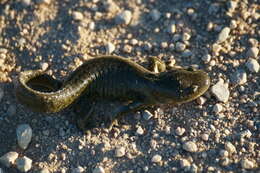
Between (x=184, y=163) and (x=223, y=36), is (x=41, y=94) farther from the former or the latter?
(x=223, y=36)

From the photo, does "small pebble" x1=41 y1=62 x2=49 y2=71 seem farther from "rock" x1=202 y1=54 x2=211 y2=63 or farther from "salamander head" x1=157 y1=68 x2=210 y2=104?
"rock" x1=202 y1=54 x2=211 y2=63

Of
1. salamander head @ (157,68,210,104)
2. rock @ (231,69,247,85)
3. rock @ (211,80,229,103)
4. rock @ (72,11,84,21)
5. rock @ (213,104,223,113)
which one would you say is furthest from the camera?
rock @ (72,11,84,21)

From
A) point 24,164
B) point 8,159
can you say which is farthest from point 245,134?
point 8,159

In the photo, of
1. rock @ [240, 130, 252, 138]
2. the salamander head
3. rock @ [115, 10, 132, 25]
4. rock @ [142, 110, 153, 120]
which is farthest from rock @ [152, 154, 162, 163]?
rock @ [115, 10, 132, 25]

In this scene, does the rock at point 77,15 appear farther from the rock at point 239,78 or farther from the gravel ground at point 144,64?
the rock at point 239,78

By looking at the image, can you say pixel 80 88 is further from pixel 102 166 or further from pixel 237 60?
pixel 237 60

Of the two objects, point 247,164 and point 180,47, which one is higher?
point 180,47

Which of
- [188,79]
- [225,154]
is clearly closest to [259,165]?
[225,154]
